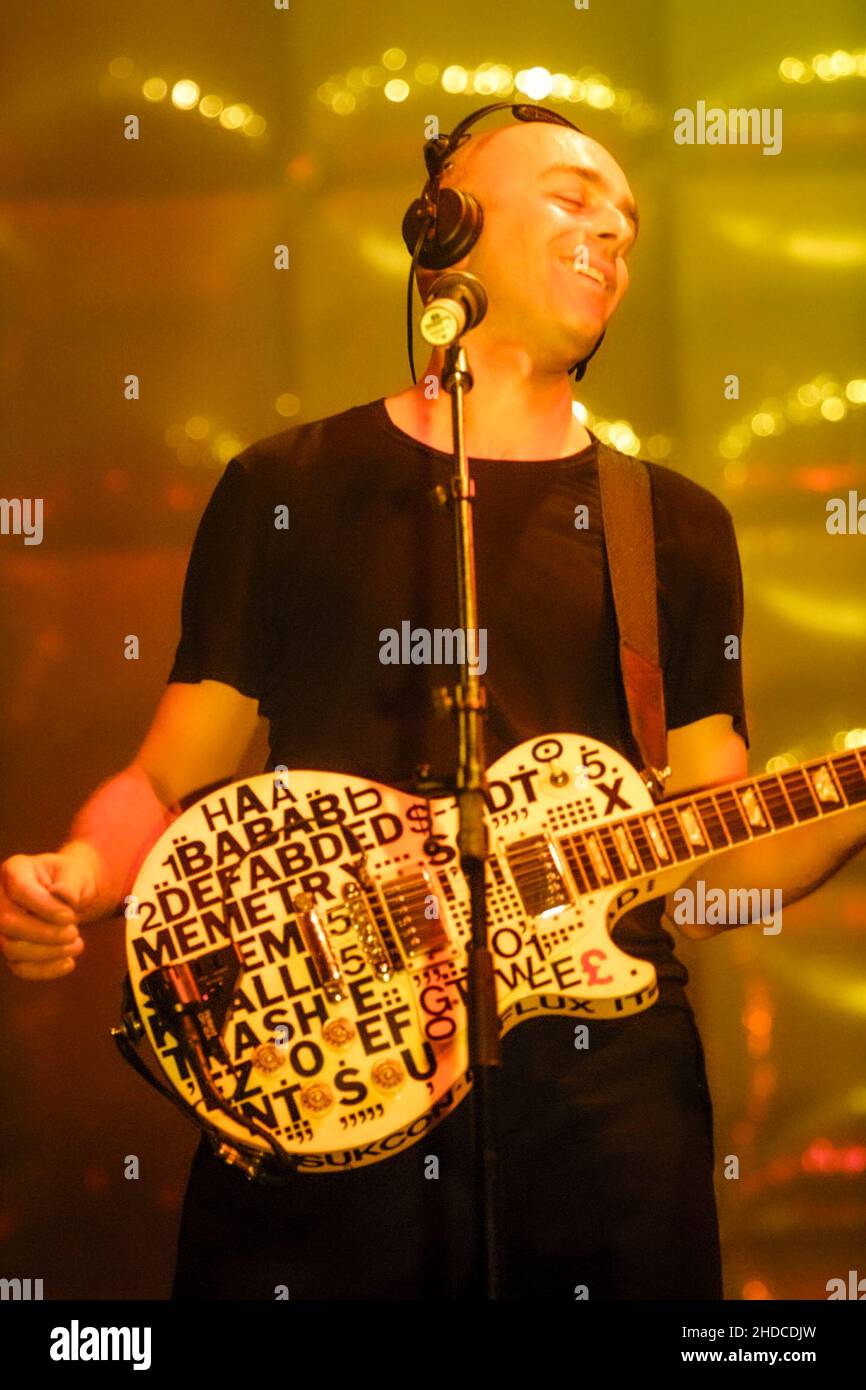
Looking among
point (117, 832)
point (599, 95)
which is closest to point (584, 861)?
point (117, 832)

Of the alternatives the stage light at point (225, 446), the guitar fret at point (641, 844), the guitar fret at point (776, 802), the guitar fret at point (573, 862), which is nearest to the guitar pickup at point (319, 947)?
the guitar fret at point (573, 862)

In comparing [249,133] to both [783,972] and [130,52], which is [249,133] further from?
[783,972]

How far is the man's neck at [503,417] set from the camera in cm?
242

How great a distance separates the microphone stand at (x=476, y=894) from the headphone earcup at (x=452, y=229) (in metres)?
0.36

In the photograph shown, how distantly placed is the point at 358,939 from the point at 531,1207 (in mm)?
467

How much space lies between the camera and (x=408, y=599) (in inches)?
91.0

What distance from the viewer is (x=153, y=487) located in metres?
2.80

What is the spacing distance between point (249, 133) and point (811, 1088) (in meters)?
2.20

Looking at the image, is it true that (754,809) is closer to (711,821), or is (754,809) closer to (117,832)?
(711,821)

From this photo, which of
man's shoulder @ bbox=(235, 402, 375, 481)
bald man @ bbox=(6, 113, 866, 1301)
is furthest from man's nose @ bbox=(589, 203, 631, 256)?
man's shoulder @ bbox=(235, 402, 375, 481)

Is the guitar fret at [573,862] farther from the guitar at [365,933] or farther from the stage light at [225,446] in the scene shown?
the stage light at [225,446]

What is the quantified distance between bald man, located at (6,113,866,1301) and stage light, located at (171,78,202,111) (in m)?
0.68

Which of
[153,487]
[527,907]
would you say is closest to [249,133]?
[153,487]

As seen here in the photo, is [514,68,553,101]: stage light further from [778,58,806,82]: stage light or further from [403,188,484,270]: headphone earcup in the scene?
[403,188,484,270]: headphone earcup
